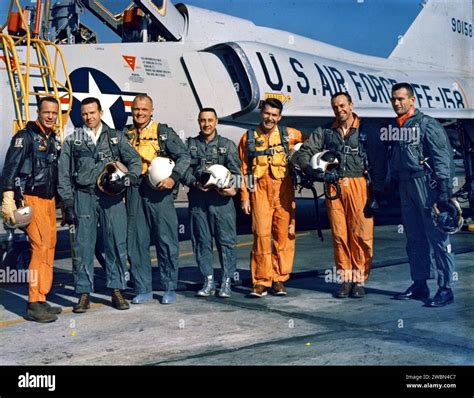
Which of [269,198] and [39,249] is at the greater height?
[269,198]

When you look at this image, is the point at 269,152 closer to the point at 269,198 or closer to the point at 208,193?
the point at 269,198

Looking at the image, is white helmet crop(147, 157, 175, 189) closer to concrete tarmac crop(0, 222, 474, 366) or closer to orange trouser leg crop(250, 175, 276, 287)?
orange trouser leg crop(250, 175, 276, 287)

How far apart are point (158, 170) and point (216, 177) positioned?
1.90ft

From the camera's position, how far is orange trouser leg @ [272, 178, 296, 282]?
7.01 m

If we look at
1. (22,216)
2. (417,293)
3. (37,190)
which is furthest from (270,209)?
(22,216)

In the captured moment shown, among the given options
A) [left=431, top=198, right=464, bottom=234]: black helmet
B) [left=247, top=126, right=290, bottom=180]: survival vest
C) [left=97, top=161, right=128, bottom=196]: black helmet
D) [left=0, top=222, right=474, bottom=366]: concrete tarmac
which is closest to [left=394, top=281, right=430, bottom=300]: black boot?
[left=0, top=222, right=474, bottom=366]: concrete tarmac

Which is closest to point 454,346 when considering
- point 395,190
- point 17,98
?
point 395,190

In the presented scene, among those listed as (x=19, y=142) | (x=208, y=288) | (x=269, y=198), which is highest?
(x=19, y=142)

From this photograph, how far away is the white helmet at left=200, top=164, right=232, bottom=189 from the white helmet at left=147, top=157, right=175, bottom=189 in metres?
0.39

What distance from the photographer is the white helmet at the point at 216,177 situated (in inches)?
268

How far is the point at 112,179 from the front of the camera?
20.7ft

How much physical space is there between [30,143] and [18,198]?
486 millimetres
